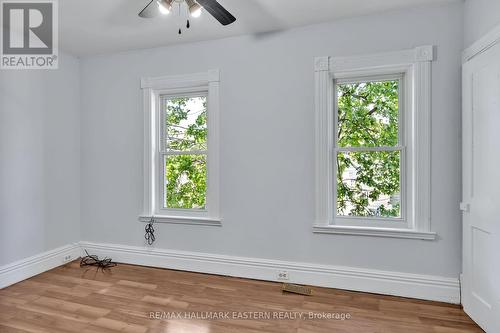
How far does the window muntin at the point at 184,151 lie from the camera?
332 cm

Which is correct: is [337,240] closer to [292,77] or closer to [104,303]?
[292,77]

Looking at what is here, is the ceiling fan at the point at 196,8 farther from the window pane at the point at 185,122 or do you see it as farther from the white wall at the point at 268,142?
the window pane at the point at 185,122

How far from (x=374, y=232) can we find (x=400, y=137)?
934 millimetres

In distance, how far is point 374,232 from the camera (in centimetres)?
266

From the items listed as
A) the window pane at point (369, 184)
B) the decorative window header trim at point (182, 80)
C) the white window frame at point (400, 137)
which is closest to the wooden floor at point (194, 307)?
the white window frame at point (400, 137)

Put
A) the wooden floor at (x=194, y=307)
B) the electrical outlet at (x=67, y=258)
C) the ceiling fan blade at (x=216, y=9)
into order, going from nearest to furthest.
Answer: the ceiling fan blade at (x=216, y=9) < the wooden floor at (x=194, y=307) < the electrical outlet at (x=67, y=258)

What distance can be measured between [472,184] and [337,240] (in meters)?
1.19

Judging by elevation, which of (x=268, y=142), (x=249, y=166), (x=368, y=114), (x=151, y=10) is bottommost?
(x=249, y=166)

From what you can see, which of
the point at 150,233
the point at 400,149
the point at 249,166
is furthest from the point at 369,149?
the point at 150,233

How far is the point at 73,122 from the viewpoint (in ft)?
11.7

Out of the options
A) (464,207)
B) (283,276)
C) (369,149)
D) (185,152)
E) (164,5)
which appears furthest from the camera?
(185,152)

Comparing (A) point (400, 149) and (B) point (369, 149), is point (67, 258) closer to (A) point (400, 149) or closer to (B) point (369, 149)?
(B) point (369, 149)

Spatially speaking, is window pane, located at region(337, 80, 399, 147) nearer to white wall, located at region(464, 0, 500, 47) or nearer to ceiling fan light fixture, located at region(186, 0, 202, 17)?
white wall, located at region(464, 0, 500, 47)

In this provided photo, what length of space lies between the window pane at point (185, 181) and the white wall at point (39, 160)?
123cm
